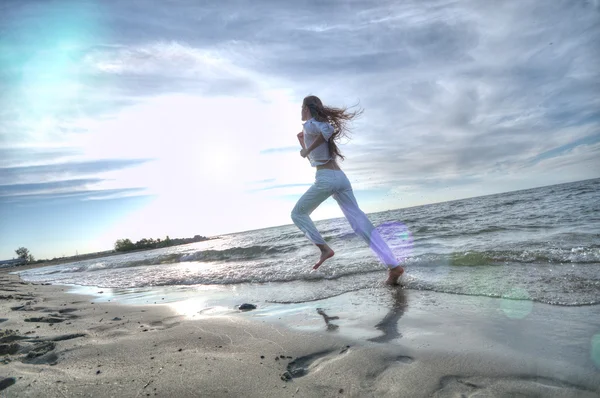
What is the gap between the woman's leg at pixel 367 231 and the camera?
4.24 m

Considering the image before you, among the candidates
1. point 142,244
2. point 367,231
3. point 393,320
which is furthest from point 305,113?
point 142,244

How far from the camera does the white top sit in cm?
432

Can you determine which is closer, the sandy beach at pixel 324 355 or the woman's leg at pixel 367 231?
the sandy beach at pixel 324 355

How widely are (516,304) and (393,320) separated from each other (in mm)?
1138

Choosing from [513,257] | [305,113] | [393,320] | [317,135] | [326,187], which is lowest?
[513,257]

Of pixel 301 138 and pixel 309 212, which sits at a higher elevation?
pixel 301 138

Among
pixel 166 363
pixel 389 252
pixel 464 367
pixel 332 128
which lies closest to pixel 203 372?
pixel 166 363

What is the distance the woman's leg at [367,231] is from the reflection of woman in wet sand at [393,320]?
0.55m

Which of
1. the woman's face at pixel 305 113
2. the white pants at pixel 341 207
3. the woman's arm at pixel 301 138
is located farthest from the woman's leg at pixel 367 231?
the woman's face at pixel 305 113

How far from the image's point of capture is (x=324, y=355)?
7.00 feet

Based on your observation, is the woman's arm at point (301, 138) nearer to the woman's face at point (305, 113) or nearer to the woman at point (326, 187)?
the woman at point (326, 187)

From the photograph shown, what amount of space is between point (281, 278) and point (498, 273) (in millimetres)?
3361

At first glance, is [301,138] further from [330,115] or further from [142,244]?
[142,244]

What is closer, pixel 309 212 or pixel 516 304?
pixel 516 304
